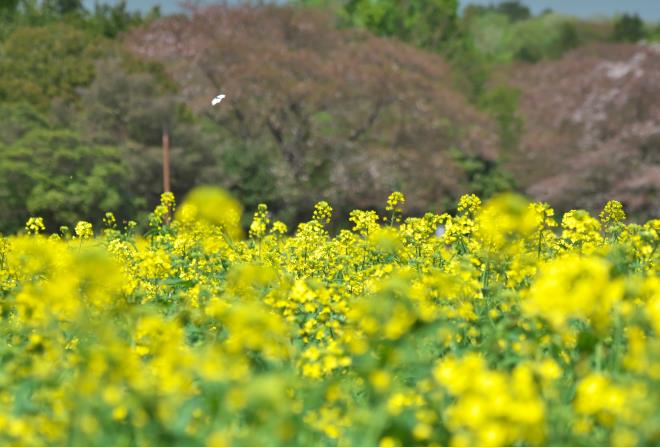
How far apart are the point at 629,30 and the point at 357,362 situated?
159 ft

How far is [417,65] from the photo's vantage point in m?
27.5

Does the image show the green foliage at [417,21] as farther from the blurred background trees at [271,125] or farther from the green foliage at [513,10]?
the green foliage at [513,10]

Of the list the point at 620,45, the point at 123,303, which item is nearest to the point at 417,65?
the point at 620,45

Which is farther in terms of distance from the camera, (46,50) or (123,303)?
(46,50)

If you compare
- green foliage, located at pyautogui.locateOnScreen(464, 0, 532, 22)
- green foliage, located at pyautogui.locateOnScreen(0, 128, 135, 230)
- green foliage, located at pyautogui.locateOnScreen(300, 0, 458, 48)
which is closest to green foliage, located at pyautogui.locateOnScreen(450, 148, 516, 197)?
green foliage, located at pyautogui.locateOnScreen(0, 128, 135, 230)

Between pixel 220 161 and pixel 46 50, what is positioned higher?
pixel 46 50

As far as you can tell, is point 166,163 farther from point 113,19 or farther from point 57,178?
point 113,19

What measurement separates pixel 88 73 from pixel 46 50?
196 centimetres

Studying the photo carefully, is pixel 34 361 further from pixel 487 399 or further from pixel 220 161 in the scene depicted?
pixel 220 161

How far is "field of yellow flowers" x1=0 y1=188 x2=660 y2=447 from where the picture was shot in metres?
2.13

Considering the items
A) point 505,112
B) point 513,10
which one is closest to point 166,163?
point 505,112

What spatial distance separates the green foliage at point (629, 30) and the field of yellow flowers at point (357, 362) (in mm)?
46437

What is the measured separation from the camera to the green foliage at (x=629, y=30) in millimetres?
47062

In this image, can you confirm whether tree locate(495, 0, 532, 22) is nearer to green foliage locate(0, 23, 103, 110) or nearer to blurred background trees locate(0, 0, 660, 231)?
blurred background trees locate(0, 0, 660, 231)
